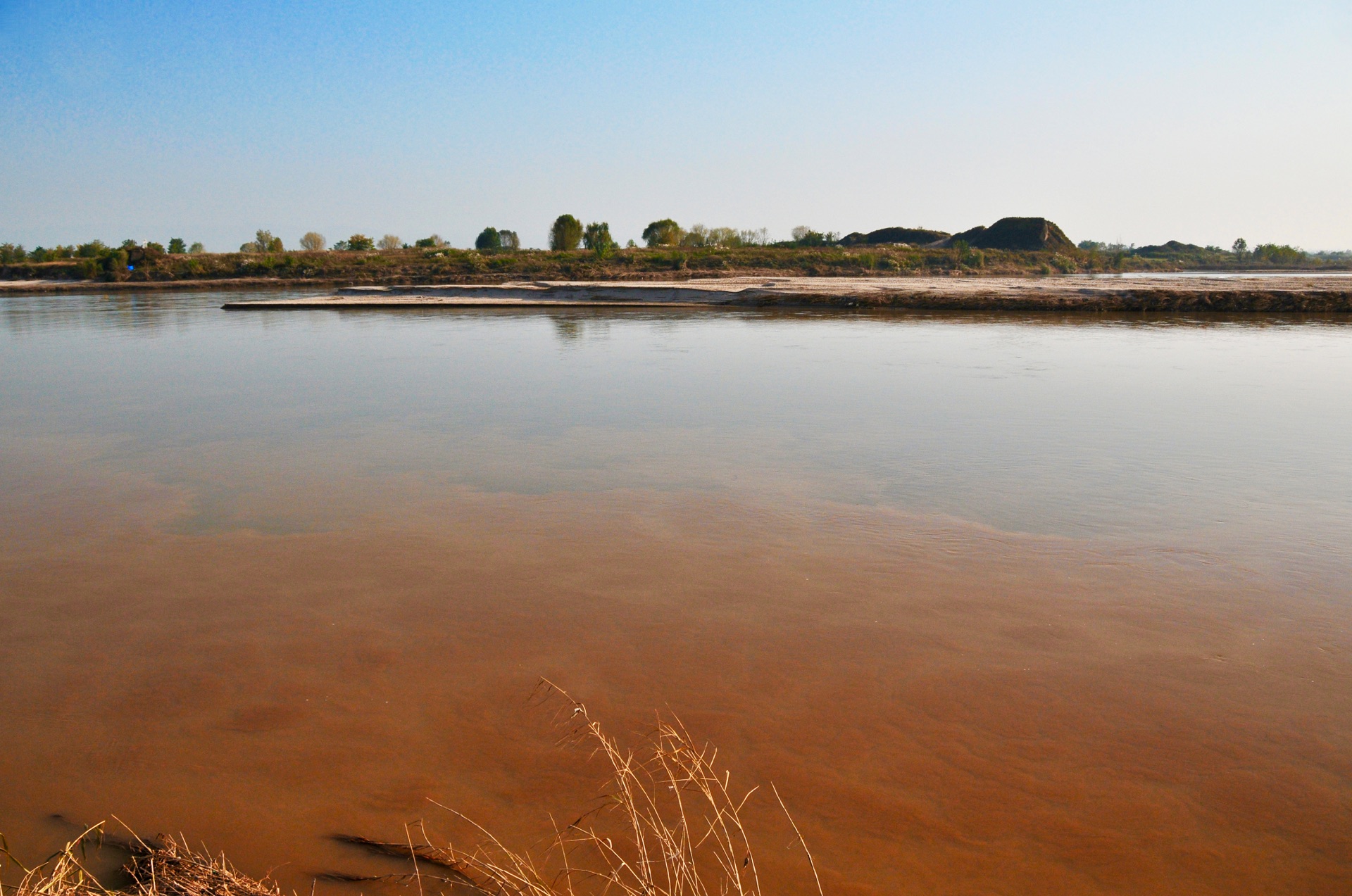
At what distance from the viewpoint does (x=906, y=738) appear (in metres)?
2.74

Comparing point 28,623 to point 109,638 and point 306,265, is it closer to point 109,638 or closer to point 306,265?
point 109,638

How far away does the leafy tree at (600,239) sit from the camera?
54.1 m

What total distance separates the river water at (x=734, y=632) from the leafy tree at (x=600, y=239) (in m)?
48.0

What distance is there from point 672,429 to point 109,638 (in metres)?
4.75

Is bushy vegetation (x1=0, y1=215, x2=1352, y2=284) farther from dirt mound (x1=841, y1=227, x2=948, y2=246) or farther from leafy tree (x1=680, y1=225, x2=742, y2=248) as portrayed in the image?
dirt mound (x1=841, y1=227, x2=948, y2=246)

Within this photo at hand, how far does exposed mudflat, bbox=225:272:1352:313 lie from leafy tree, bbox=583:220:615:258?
26.4 metres

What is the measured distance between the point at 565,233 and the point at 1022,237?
56.3 m

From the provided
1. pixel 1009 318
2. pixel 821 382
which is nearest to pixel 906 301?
pixel 1009 318

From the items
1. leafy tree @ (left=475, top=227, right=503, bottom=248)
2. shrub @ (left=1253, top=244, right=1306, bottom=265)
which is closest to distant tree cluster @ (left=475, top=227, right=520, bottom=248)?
leafy tree @ (left=475, top=227, right=503, bottom=248)

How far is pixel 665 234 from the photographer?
75125 millimetres

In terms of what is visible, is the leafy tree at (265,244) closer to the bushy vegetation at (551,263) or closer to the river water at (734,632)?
the bushy vegetation at (551,263)

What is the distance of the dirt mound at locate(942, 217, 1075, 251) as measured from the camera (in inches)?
3465

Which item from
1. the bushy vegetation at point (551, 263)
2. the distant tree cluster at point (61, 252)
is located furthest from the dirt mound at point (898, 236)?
the distant tree cluster at point (61, 252)

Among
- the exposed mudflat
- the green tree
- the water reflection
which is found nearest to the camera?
the water reflection
